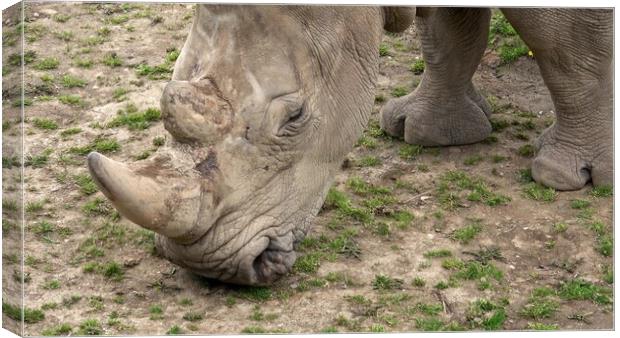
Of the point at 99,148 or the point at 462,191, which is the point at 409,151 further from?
the point at 99,148

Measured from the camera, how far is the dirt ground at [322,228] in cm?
567

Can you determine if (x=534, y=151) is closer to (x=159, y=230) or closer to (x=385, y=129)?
(x=385, y=129)

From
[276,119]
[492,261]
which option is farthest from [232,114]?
[492,261]

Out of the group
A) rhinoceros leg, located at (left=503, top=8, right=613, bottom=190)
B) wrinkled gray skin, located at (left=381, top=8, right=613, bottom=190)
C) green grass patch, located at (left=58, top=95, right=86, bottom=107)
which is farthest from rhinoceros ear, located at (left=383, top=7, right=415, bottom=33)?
green grass patch, located at (left=58, top=95, right=86, bottom=107)

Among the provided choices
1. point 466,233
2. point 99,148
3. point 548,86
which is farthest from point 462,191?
point 99,148

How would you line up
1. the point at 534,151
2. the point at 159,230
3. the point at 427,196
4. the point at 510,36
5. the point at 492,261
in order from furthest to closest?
1. the point at 510,36
2. the point at 534,151
3. the point at 427,196
4. the point at 492,261
5. the point at 159,230

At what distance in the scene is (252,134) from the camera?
535cm

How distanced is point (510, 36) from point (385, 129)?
4.54 feet

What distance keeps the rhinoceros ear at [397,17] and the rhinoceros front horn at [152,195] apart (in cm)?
122

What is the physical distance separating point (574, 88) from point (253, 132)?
7.62ft

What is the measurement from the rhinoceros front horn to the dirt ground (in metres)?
0.47

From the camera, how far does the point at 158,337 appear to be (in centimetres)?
539

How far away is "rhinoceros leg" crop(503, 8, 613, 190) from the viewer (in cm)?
672

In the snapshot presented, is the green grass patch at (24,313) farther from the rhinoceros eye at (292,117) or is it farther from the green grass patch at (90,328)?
the rhinoceros eye at (292,117)
